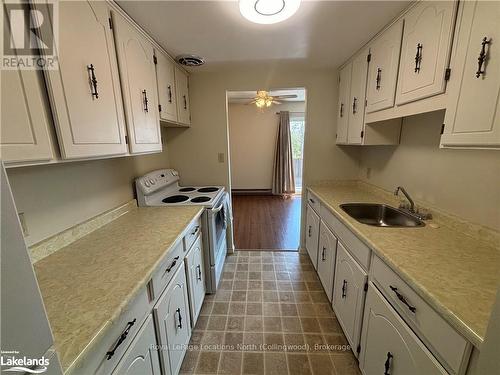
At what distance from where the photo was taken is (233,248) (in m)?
2.89

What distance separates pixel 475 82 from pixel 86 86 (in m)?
1.72

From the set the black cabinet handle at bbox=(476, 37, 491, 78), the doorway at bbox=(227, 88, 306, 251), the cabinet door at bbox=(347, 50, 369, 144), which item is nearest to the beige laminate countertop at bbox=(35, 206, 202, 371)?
the black cabinet handle at bbox=(476, 37, 491, 78)

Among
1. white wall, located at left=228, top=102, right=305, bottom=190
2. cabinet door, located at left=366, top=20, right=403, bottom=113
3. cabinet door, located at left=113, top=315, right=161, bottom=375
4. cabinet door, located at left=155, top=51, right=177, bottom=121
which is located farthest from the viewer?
white wall, located at left=228, top=102, right=305, bottom=190

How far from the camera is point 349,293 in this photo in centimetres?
147

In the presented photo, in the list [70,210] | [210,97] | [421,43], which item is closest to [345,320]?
[421,43]

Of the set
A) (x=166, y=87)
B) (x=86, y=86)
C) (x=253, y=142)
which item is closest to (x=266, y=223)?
(x=253, y=142)

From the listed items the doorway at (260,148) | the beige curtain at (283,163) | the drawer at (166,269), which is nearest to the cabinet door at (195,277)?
the drawer at (166,269)

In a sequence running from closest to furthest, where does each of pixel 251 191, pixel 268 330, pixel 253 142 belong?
pixel 268 330
pixel 253 142
pixel 251 191

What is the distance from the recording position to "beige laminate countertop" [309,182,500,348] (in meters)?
0.68

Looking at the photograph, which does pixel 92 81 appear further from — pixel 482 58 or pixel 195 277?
pixel 482 58

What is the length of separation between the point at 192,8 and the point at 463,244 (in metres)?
2.02

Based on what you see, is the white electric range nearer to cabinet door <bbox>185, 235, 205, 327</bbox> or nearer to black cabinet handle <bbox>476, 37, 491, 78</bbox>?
cabinet door <bbox>185, 235, 205, 327</bbox>

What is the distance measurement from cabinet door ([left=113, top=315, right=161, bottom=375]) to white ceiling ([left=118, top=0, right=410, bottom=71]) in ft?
5.62

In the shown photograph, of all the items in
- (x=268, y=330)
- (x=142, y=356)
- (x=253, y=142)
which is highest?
(x=253, y=142)
